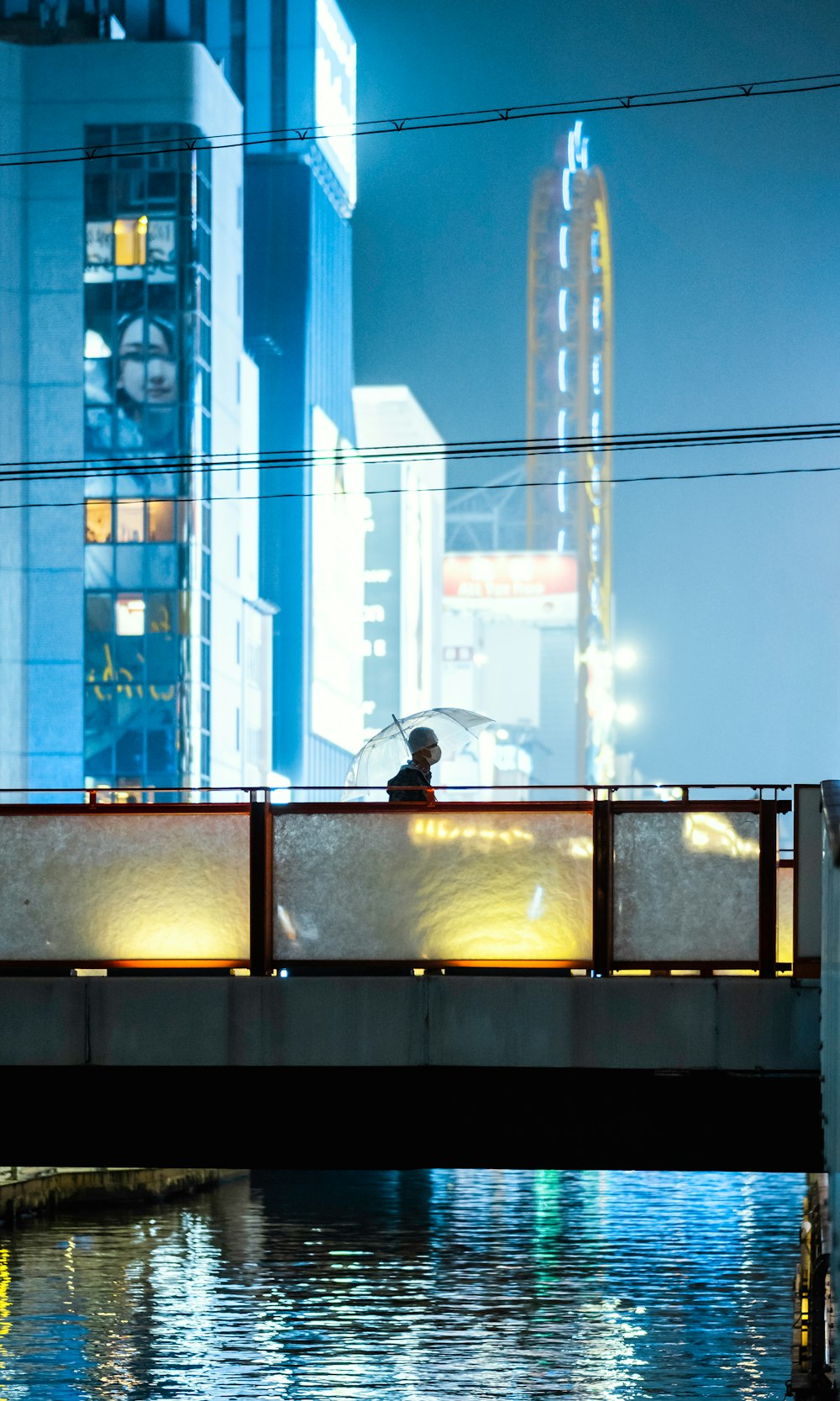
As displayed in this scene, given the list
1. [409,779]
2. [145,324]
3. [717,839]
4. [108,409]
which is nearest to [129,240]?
[145,324]

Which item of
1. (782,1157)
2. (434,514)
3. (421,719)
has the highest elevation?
(434,514)

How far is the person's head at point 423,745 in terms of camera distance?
1437cm

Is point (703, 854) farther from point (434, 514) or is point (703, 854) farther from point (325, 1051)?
point (434, 514)

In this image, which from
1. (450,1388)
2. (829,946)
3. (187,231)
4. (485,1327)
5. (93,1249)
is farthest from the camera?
(187,231)

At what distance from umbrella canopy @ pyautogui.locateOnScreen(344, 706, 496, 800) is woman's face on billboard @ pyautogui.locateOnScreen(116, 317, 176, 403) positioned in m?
65.4

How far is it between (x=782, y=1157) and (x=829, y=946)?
12.1ft

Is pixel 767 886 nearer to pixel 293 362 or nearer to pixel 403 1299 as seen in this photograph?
pixel 403 1299

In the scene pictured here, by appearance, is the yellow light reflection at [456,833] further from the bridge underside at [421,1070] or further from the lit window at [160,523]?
the lit window at [160,523]

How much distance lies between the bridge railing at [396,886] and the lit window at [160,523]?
228ft

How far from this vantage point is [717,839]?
12938mm

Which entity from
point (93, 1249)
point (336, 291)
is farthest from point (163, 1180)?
point (336, 291)

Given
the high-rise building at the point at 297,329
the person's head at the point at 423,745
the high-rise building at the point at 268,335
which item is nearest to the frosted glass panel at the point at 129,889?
the person's head at the point at 423,745

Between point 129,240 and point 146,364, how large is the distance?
16.7 ft

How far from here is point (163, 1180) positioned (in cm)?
5116
